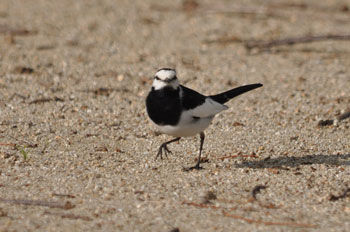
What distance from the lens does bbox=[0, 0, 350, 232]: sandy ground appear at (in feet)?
14.3

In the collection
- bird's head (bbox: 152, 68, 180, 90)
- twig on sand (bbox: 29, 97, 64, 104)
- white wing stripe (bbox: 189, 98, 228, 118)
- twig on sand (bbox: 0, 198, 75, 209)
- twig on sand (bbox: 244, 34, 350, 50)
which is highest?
twig on sand (bbox: 244, 34, 350, 50)

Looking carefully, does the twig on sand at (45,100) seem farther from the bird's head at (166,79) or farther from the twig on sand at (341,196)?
the twig on sand at (341,196)

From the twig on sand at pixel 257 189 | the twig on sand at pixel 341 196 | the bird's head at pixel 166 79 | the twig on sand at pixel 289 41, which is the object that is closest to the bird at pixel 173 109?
the bird's head at pixel 166 79

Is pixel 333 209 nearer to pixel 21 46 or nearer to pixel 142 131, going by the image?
pixel 142 131

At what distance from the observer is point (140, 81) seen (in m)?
8.02

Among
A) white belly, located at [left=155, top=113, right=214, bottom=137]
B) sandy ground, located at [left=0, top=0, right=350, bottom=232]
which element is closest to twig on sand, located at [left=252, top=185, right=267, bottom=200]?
sandy ground, located at [left=0, top=0, right=350, bottom=232]

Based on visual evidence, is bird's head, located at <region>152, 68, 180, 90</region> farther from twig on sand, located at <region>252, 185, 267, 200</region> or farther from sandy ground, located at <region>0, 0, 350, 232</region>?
twig on sand, located at <region>252, 185, 267, 200</region>

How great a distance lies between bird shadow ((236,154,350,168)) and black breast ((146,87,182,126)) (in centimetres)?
84

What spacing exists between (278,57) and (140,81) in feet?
7.92

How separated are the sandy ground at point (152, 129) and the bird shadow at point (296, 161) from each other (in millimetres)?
11

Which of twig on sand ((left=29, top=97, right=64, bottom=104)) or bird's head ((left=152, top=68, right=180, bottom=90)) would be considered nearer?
bird's head ((left=152, top=68, right=180, bottom=90))

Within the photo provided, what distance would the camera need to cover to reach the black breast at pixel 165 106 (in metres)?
5.05

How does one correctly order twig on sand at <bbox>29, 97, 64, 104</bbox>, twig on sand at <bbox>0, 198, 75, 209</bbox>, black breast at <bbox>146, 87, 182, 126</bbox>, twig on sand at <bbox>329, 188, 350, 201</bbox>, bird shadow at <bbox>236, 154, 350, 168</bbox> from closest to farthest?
twig on sand at <bbox>0, 198, 75, 209</bbox>
twig on sand at <bbox>329, 188, 350, 201</bbox>
black breast at <bbox>146, 87, 182, 126</bbox>
bird shadow at <bbox>236, 154, 350, 168</bbox>
twig on sand at <bbox>29, 97, 64, 104</bbox>

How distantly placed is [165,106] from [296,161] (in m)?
1.38
